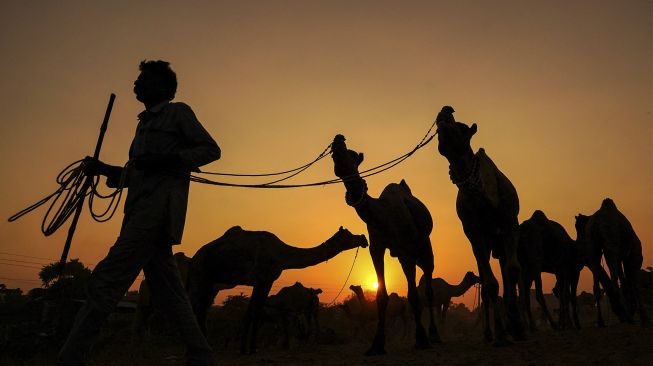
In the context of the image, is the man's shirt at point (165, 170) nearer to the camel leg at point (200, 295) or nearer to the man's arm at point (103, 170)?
the man's arm at point (103, 170)

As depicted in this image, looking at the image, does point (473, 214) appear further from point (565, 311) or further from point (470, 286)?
point (470, 286)

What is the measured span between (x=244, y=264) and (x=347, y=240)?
280cm

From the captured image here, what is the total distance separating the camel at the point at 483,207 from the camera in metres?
7.48

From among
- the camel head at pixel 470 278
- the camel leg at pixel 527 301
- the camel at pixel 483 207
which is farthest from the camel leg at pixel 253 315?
the camel head at pixel 470 278

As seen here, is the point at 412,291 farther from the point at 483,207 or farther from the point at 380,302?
the point at 483,207

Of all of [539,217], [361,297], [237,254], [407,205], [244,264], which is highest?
[539,217]

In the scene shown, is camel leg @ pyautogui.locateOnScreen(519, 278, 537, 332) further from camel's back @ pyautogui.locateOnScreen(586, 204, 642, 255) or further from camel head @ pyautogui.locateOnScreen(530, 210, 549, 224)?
camel's back @ pyautogui.locateOnScreen(586, 204, 642, 255)

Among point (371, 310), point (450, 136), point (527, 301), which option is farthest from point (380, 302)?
point (371, 310)

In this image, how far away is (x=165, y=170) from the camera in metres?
4.75

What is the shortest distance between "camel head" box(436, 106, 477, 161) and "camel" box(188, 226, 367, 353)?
615cm

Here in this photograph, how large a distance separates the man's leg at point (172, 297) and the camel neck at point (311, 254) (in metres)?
8.14

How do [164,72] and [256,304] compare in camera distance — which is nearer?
[164,72]

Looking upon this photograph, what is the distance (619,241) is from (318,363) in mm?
7056

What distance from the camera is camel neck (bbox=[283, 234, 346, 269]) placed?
42.3 ft
